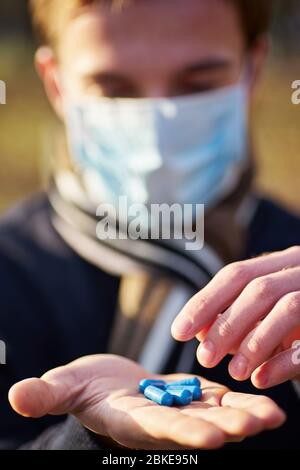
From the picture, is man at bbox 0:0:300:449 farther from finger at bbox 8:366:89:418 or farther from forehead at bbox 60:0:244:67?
finger at bbox 8:366:89:418

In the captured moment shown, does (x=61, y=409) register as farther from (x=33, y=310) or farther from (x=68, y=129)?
(x=68, y=129)

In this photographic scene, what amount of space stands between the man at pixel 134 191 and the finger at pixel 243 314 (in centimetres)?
57

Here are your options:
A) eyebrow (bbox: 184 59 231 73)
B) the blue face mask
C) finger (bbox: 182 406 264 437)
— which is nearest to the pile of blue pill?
finger (bbox: 182 406 264 437)

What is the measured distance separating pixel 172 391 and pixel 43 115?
17.1 ft

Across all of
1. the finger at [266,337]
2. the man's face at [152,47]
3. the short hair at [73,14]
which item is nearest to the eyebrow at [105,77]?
the man's face at [152,47]

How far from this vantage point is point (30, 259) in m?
1.67

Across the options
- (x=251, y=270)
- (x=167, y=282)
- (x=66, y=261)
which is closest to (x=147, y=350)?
(x=167, y=282)

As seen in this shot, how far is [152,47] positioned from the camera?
1622 mm

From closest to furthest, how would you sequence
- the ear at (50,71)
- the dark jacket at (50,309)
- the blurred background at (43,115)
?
the dark jacket at (50,309) → the ear at (50,71) → the blurred background at (43,115)

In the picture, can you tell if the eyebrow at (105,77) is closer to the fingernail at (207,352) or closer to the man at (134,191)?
the man at (134,191)

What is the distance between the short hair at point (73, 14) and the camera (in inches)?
66.3

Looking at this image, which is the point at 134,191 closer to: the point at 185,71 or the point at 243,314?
the point at 185,71

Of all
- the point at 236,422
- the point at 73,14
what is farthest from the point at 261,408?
the point at 73,14
